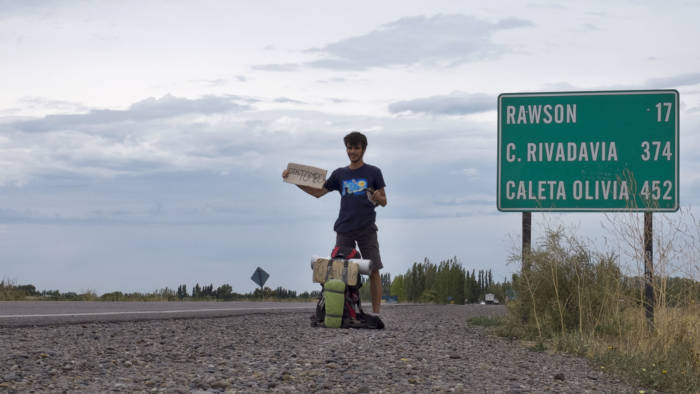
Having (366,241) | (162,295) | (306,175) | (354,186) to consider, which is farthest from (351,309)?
(162,295)

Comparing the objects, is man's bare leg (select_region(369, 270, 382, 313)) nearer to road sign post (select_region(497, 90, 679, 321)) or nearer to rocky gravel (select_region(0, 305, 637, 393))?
rocky gravel (select_region(0, 305, 637, 393))

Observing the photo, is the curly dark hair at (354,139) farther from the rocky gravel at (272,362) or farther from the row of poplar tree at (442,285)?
the row of poplar tree at (442,285)

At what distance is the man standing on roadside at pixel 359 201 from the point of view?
27.4ft

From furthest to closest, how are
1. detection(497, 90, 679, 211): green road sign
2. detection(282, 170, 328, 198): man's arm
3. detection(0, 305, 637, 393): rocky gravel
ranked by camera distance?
detection(497, 90, 679, 211): green road sign < detection(282, 170, 328, 198): man's arm < detection(0, 305, 637, 393): rocky gravel

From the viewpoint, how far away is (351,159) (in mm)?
8438

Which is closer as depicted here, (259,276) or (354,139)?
(354,139)

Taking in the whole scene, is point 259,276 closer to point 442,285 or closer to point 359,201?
point 442,285

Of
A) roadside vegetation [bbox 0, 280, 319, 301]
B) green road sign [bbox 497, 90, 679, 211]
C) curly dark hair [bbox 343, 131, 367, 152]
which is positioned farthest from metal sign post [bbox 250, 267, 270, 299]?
curly dark hair [bbox 343, 131, 367, 152]

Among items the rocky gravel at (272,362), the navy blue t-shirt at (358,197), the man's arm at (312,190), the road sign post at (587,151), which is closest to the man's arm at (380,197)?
the navy blue t-shirt at (358,197)

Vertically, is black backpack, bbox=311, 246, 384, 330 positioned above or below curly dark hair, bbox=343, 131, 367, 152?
below

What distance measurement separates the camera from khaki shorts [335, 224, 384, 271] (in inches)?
332

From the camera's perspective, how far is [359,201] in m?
8.36

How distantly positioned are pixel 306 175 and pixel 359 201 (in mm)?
708

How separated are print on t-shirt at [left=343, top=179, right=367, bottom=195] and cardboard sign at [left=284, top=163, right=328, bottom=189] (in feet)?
0.89
